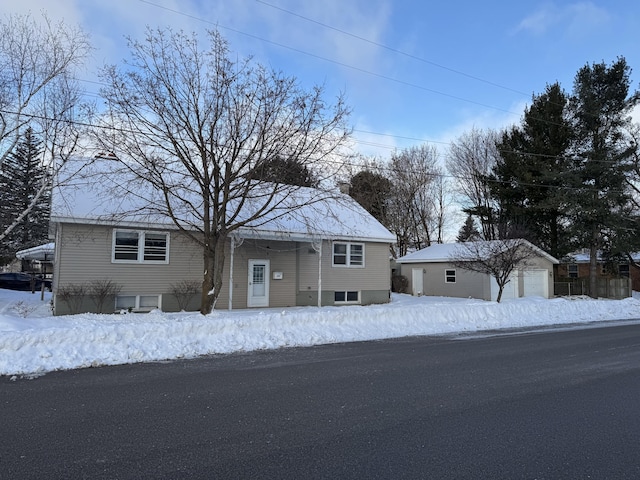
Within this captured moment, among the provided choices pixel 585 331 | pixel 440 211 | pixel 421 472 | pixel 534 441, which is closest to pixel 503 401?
pixel 534 441

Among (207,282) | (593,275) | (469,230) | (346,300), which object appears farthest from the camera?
(469,230)

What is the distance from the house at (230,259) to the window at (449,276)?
24.2 ft

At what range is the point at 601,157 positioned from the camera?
2814 centimetres

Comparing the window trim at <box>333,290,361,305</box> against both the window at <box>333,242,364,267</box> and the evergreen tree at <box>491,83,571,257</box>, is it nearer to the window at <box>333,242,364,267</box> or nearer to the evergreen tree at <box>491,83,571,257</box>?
the window at <box>333,242,364,267</box>

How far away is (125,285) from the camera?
1574 cm

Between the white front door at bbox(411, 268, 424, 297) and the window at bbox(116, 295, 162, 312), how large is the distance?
18.3m

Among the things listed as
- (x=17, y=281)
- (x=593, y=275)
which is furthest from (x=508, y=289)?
(x=17, y=281)

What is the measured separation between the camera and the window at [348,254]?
20750 millimetres

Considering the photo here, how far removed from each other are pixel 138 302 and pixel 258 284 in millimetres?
4691

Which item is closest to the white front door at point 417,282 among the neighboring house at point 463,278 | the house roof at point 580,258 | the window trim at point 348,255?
the neighboring house at point 463,278

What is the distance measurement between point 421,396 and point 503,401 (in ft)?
3.40

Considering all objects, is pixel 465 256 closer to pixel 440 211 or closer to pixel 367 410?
pixel 440 211

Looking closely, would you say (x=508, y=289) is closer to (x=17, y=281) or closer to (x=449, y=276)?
Result: (x=449, y=276)

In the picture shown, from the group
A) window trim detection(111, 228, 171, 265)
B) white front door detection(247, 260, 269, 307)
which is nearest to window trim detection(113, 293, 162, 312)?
window trim detection(111, 228, 171, 265)
